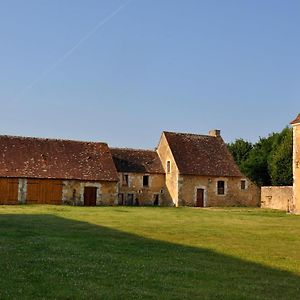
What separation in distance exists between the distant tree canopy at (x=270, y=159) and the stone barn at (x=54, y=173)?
17.8m

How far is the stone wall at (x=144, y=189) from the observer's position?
43.2 metres

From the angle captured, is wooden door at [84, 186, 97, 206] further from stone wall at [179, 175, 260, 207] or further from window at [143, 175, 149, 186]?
stone wall at [179, 175, 260, 207]

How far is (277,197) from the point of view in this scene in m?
41.8

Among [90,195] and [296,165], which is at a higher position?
[296,165]

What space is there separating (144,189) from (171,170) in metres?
A: 2.83

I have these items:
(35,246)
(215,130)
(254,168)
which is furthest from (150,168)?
(35,246)

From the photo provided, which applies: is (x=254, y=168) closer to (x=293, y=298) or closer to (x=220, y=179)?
(x=220, y=179)

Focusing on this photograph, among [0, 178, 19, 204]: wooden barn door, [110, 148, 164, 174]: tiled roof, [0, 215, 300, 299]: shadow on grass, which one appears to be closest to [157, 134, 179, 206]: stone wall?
[110, 148, 164, 174]: tiled roof

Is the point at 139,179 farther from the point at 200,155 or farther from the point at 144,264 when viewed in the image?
the point at 144,264

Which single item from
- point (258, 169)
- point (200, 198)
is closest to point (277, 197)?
point (200, 198)

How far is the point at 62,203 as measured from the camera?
1542 inches

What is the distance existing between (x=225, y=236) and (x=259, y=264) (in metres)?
5.60

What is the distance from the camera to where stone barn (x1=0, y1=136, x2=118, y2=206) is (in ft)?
125

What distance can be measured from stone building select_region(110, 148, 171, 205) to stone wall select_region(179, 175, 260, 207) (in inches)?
77.8
